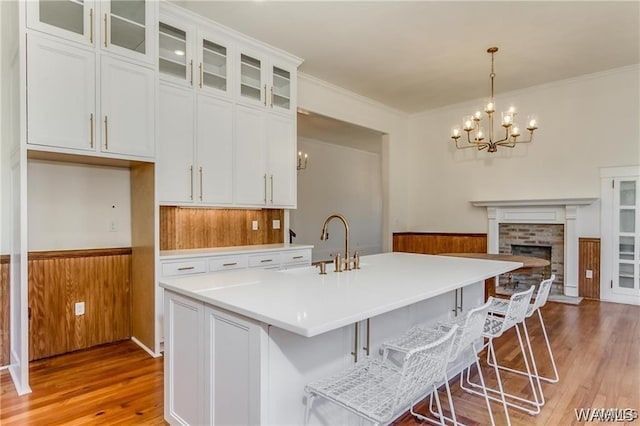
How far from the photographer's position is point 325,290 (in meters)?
1.73

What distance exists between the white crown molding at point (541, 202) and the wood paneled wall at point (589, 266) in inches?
20.7

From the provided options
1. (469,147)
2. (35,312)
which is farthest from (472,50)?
(35,312)

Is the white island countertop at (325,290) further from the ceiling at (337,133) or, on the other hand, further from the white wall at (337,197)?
the white wall at (337,197)

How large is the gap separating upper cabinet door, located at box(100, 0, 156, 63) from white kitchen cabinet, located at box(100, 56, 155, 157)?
0.35 feet

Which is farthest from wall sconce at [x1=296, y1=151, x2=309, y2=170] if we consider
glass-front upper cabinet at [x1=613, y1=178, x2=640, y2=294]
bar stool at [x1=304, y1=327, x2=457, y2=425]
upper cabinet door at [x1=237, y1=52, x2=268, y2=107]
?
glass-front upper cabinet at [x1=613, y1=178, x2=640, y2=294]

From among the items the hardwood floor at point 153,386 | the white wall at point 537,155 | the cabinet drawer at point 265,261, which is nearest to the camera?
the hardwood floor at point 153,386

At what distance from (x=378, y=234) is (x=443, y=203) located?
3857 millimetres

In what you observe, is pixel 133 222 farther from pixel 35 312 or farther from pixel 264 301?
pixel 264 301

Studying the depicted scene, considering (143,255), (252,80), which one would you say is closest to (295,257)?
(143,255)

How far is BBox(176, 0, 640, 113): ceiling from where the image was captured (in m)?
3.25

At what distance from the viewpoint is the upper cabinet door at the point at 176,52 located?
3.24 m

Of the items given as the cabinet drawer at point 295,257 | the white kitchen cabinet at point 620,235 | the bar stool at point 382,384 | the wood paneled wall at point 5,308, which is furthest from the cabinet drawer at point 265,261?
the white kitchen cabinet at point 620,235

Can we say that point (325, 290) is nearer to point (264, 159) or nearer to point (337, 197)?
point (264, 159)

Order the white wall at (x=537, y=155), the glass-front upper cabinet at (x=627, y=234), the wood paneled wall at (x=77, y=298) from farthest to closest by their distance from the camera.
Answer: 1. the white wall at (x=537, y=155)
2. the glass-front upper cabinet at (x=627, y=234)
3. the wood paneled wall at (x=77, y=298)
